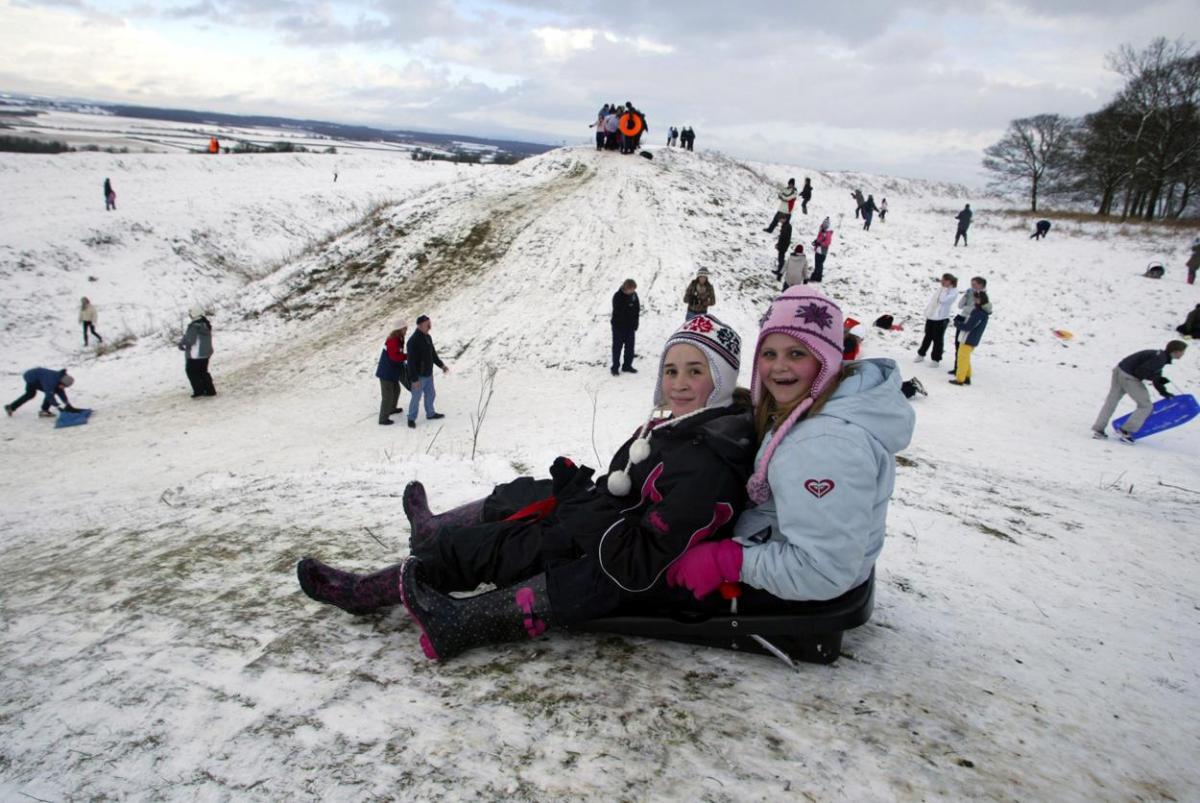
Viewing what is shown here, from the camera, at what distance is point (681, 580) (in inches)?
111

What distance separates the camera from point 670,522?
2.69 metres

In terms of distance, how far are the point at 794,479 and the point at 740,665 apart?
3.27 feet

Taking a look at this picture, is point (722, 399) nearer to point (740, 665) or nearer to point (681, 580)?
point (681, 580)

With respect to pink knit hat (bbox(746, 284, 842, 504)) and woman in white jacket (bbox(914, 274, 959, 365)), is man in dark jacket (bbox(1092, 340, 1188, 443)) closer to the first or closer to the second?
woman in white jacket (bbox(914, 274, 959, 365))

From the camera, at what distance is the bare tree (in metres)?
42.6

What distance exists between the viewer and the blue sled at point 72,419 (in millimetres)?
10438

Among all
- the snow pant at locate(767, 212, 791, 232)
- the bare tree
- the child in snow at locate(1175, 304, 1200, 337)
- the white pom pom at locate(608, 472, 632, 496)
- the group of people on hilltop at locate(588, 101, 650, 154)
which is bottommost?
the white pom pom at locate(608, 472, 632, 496)

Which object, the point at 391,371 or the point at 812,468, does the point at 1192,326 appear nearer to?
the point at 812,468

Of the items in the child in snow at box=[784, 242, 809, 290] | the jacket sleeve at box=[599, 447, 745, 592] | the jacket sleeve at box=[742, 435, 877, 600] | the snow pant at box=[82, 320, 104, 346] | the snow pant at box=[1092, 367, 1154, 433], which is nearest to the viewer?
the jacket sleeve at box=[742, 435, 877, 600]

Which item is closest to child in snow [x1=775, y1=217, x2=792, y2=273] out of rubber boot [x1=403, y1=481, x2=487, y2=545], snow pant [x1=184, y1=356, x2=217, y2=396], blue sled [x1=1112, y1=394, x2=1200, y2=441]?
blue sled [x1=1112, y1=394, x2=1200, y2=441]

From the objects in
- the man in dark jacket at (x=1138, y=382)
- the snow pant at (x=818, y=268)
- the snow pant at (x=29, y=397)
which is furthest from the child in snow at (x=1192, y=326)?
the snow pant at (x=29, y=397)

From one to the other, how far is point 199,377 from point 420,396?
491 centimetres

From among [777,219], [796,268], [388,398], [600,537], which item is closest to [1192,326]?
[796,268]

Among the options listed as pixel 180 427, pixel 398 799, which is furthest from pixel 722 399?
pixel 180 427
